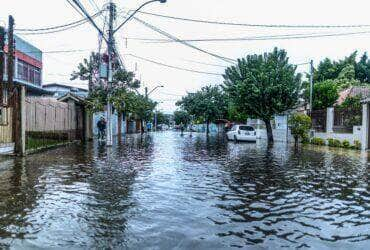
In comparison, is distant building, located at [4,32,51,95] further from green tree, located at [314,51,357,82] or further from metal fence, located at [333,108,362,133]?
green tree, located at [314,51,357,82]

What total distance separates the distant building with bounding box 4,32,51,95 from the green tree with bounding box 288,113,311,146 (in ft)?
79.9

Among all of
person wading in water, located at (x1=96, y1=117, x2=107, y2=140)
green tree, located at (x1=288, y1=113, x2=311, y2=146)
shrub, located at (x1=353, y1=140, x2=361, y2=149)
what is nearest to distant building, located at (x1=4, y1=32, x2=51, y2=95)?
person wading in water, located at (x1=96, y1=117, x2=107, y2=140)

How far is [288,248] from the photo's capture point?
17.4 ft

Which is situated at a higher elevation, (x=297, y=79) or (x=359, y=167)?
(x=297, y=79)

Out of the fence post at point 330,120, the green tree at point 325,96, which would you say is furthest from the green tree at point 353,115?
the green tree at point 325,96

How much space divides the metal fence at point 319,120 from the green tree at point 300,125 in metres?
0.78

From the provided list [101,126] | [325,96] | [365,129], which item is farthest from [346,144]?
[101,126]

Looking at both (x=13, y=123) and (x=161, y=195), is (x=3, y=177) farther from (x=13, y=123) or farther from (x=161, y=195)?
(x=13, y=123)

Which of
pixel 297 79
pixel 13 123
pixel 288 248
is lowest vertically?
pixel 288 248

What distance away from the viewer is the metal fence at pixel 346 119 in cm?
2753

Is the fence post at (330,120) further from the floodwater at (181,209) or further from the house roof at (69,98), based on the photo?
the floodwater at (181,209)

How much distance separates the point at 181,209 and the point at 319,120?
1127 inches

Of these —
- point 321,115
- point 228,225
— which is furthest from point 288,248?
point 321,115

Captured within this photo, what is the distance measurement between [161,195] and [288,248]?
12.6 feet
